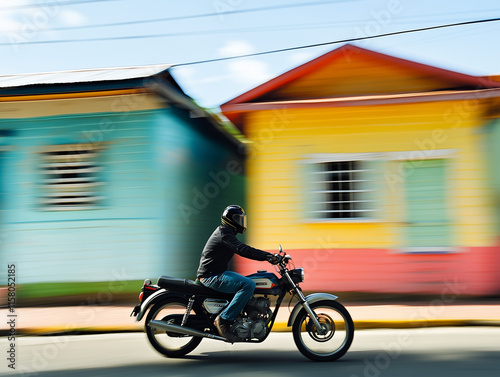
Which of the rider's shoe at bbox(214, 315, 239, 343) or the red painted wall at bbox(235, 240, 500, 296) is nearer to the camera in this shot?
the rider's shoe at bbox(214, 315, 239, 343)

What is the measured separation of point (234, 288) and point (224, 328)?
42 cm

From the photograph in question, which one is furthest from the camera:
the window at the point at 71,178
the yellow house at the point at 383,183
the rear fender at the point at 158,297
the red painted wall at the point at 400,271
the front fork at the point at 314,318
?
the window at the point at 71,178

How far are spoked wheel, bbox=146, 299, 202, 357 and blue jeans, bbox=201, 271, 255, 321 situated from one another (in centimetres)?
44

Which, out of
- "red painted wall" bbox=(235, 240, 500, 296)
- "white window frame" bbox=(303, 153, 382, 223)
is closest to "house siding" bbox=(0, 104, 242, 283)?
"red painted wall" bbox=(235, 240, 500, 296)

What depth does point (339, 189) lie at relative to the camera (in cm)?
1186

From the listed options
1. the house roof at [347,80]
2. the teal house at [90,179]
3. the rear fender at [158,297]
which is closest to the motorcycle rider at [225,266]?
the rear fender at [158,297]

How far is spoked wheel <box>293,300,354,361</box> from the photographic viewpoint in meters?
6.00

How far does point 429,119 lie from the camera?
11.6 meters

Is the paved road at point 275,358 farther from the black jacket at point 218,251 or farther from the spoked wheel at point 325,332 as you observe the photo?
the black jacket at point 218,251

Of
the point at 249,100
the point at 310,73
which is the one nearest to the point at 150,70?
the point at 249,100

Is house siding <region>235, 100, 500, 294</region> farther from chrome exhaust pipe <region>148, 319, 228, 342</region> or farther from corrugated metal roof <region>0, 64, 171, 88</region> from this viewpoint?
chrome exhaust pipe <region>148, 319, 228, 342</region>

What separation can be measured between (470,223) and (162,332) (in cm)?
719

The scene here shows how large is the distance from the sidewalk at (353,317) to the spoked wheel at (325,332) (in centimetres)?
218

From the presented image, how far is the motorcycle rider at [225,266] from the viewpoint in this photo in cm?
604
